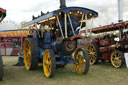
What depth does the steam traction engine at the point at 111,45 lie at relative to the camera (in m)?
5.92

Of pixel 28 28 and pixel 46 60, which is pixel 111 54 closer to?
pixel 46 60

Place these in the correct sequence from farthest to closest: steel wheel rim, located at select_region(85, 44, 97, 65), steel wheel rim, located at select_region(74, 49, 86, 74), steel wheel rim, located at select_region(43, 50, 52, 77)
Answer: steel wheel rim, located at select_region(85, 44, 97, 65) < steel wheel rim, located at select_region(74, 49, 86, 74) < steel wheel rim, located at select_region(43, 50, 52, 77)

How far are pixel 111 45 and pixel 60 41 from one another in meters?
3.03

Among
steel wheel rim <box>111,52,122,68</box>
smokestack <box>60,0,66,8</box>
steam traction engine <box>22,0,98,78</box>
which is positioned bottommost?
steel wheel rim <box>111,52,122,68</box>

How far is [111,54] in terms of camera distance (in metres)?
6.19

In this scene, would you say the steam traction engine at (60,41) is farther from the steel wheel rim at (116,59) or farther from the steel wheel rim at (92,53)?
the steel wheel rim at (92,53)

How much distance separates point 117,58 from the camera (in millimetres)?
5863

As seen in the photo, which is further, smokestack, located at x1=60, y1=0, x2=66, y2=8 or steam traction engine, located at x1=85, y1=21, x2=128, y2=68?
steam traction engine, located at x1=85, y1=21, x2=128, y2=68

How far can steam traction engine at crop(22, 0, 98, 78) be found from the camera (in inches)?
175

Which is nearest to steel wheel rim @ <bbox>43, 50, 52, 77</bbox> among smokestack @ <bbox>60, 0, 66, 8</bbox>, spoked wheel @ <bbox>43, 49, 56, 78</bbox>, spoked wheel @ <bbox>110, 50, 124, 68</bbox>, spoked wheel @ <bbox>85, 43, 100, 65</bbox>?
spoked wheel @ <bbox>43, 49, 56, 78</bbox>

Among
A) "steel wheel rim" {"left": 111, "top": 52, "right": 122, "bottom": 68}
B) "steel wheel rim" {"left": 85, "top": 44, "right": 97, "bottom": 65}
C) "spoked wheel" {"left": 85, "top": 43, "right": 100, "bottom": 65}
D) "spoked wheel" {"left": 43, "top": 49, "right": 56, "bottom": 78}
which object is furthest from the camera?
"steel wheel rim" {"left": 85, "top": 44, "right": 97, "bottom": 65}

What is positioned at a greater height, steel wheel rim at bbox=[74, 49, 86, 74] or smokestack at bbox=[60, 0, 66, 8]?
smokestack at bbox=[60, 0, 66, 8]

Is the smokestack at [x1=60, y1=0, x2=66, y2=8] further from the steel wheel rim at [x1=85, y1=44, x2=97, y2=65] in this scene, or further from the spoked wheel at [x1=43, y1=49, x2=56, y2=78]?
the steel wheel rim at [x1=85, y1=44, x2=97, y2=65]

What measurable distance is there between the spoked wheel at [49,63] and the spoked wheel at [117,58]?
2.95 metres
